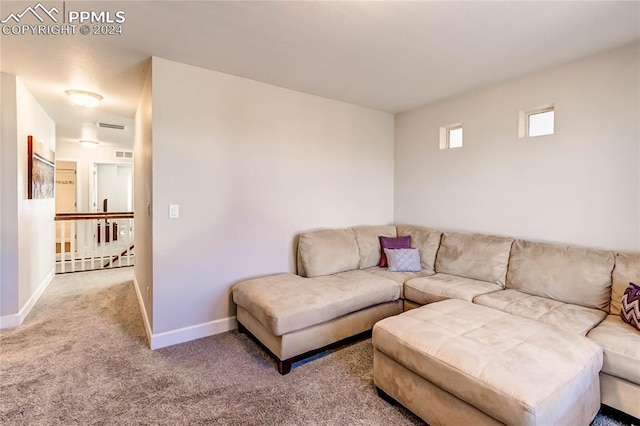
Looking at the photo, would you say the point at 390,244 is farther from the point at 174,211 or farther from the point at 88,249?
the point at 88,249

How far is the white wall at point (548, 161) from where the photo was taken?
8.10 feet

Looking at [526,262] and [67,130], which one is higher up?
[67,130]

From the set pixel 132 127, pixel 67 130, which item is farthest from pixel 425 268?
pixel 67 130

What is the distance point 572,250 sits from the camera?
8.39ft

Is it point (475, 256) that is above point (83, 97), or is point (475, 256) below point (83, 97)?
below

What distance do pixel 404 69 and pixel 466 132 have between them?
122 cm

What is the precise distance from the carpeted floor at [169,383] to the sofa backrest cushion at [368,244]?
1.07m

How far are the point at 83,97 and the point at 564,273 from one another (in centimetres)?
493

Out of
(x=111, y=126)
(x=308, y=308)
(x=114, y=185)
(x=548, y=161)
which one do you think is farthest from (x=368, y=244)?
(x=114, y=185)

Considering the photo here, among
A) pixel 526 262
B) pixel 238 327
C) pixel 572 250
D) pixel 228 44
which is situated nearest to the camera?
pixel 228 44

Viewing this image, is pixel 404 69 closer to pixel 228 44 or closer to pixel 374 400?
pixel 228 44

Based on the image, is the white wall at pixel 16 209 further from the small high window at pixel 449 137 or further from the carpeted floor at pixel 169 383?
the small high window at pixel 449 137

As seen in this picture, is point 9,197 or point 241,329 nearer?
point 241,329

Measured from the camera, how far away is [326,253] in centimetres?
328
